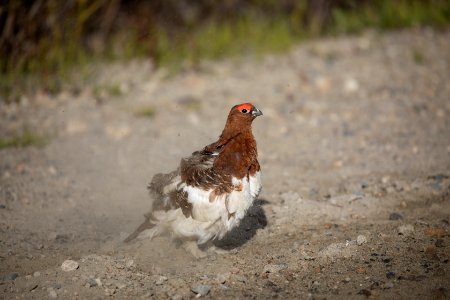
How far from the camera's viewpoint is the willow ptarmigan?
4.03 metres

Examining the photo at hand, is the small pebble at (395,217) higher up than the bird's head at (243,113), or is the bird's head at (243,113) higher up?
the bird's head at (243,113)

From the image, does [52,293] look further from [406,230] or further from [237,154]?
[406,230]

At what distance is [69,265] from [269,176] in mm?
2406

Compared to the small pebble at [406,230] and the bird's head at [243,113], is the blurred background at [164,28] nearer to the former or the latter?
the bird's head at [243,113]

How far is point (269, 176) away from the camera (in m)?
5.89

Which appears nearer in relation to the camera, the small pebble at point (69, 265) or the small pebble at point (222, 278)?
the small pebble at point (222, 278)

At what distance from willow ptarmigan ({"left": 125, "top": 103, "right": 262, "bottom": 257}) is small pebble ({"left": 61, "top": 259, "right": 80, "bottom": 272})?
652 mm

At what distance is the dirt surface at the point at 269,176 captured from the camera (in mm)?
4023

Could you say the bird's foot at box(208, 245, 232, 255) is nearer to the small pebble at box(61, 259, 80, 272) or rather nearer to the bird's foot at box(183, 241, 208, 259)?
the bird's foot at box(183, 241, 208, 259)

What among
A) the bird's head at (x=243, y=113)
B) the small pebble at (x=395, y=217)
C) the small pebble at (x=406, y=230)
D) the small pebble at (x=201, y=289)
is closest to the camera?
the small pebble at (x=201, y=289)

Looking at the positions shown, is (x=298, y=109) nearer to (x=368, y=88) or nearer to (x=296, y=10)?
(x=368, y=88)

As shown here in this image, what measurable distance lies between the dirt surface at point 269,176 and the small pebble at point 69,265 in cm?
1

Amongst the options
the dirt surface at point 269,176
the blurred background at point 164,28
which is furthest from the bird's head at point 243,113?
the blurred background at point 164,28

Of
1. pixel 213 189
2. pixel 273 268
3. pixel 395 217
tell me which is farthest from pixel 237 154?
pixel 395 217
